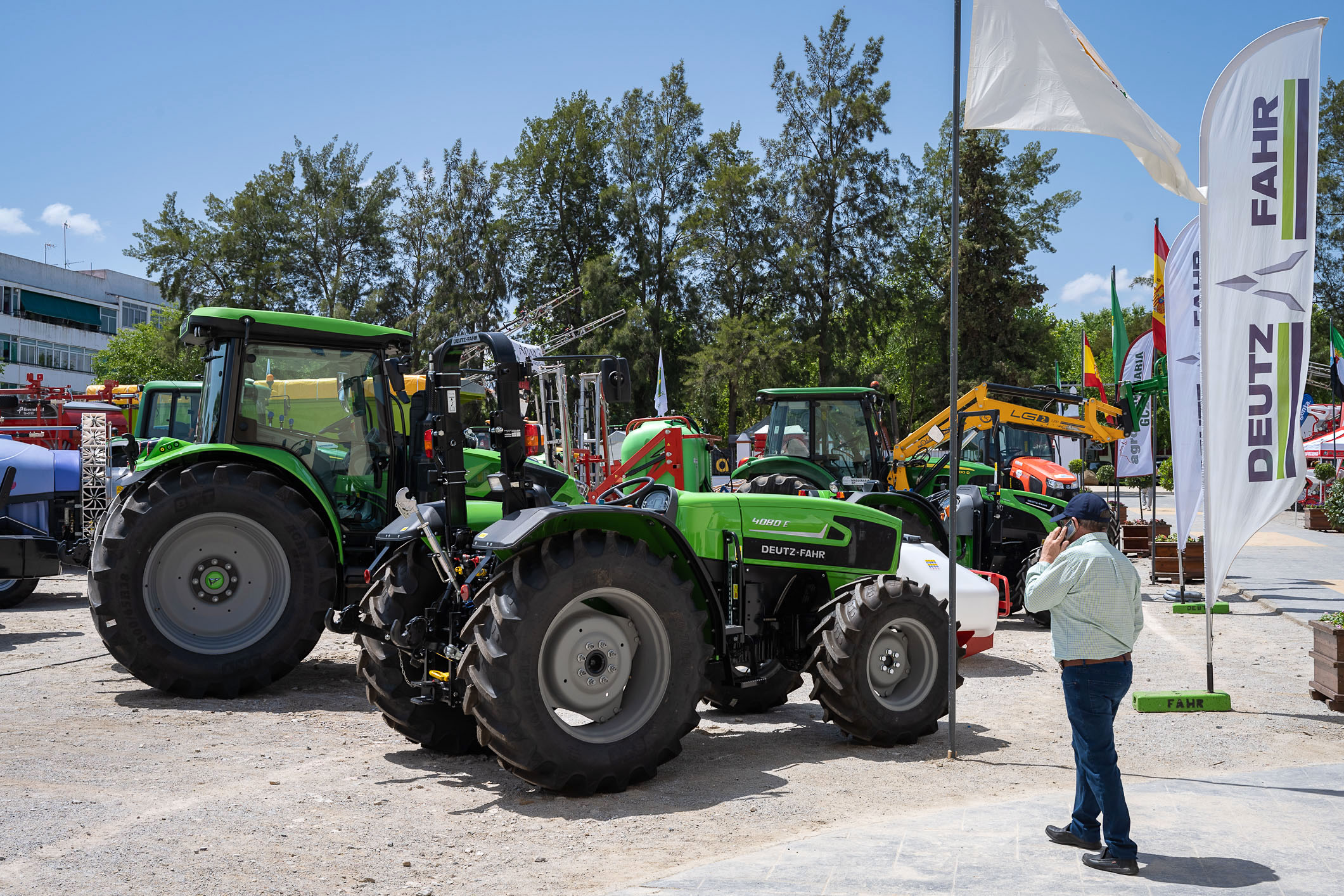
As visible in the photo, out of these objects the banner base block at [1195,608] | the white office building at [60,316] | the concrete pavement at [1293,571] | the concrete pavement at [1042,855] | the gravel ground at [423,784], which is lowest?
the gravel ground at [423,784]

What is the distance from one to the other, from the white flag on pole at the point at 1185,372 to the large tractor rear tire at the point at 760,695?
4023 mm

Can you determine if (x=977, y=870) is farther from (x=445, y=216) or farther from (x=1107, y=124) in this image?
(x=445, y=216)

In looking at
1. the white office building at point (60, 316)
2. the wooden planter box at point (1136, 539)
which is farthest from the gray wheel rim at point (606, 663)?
the white office building at point (60, 316)

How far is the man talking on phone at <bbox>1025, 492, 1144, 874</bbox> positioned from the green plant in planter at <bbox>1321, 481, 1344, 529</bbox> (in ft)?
76.3

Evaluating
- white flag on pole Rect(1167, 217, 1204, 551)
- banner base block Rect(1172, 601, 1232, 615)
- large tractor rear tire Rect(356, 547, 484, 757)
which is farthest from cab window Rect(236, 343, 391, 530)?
banner base block Rect(1172, 601, 1232, 615)

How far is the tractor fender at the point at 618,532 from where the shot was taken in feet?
17.6

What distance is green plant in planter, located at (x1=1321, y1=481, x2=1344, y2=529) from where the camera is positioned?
79.3 ft

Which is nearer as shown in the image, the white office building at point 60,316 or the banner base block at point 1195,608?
the banner base block at point 1195,608

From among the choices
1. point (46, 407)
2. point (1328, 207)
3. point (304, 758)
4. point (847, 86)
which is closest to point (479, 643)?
point (304, 758)

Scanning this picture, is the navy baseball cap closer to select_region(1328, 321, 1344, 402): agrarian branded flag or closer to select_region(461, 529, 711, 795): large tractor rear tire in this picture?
select_region(461, 529, 711, 795): large tractor rear tire

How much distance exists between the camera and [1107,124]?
6.50 m

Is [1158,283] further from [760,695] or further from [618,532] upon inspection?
[618,532]

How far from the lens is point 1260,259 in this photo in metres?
7.74

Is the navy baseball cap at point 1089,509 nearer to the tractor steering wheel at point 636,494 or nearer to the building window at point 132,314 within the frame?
the tractor steering wheel at point 636,494
